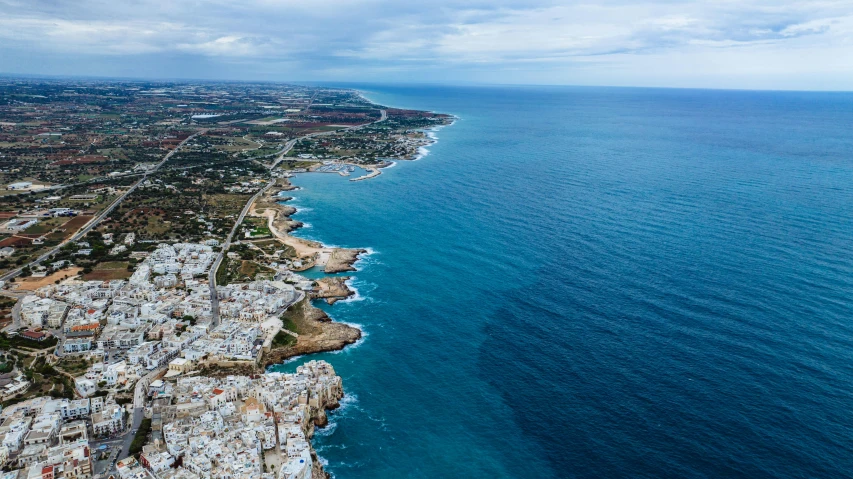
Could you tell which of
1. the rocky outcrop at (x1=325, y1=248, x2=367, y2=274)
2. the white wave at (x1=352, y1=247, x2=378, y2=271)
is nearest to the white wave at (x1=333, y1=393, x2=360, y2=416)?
the rocky outcrop at (x1=325, y1=248, x2=367, y2=274)

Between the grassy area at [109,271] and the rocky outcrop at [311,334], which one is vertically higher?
the grassy area at [109,271]

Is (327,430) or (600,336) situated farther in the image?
(600,336)

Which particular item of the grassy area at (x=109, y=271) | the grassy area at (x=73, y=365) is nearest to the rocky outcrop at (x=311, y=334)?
the grassy area at (x=73, y=365)

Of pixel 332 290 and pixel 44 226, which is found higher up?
pixel 44 226

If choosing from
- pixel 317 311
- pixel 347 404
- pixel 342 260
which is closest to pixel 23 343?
pixel 317 311

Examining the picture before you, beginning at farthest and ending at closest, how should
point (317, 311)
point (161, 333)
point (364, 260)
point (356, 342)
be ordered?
point (364, 260), point (317, 311), point (356, 342), point (161, 333)

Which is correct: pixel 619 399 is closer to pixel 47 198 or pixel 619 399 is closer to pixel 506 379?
pixel 506 379

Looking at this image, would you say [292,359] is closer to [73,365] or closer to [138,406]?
[138,406]

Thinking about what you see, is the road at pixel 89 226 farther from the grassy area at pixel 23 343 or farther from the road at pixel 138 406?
the road at pixel 138 406

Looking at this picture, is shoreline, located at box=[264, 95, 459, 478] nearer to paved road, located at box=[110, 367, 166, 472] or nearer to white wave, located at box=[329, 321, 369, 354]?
white wave, located at box=[329, 321, 369, 354]
